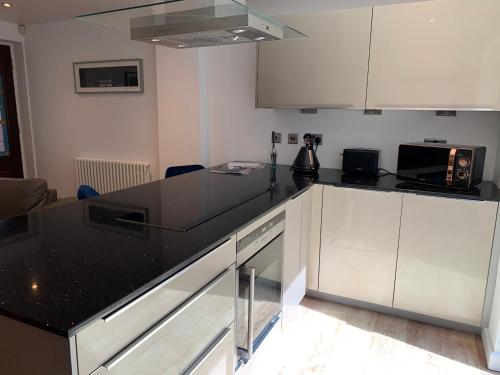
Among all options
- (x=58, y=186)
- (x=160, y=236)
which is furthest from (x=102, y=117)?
(x=160, y=236)

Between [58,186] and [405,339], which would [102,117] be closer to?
[58,186]

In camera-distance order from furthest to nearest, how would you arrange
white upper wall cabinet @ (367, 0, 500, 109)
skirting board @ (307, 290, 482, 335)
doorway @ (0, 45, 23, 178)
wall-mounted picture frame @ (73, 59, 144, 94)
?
doorway @ (0, 45, 23, 178), wall-mounted picture frame @ (73, 59, 144, 94), skirting board @ (307, 290, 482, 335), white upper wall cabinet @ (367, 0, 500, 109)

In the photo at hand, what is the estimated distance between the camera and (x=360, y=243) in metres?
2.51

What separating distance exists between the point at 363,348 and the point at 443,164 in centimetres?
123

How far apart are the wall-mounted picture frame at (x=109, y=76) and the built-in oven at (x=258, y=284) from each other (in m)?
2.63

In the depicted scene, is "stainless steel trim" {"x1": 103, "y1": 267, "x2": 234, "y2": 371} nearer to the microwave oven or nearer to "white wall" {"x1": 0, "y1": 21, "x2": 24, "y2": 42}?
the microwave oven

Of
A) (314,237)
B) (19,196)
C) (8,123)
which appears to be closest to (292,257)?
(314,237)

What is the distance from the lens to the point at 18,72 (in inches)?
179

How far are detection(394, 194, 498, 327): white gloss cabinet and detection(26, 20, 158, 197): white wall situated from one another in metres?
2.66

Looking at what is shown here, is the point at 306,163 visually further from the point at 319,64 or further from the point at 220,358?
the point at 220,358

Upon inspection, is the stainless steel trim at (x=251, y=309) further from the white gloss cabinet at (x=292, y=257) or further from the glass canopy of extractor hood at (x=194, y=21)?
the glass canopy of extractor hood at (x=194, y=21)

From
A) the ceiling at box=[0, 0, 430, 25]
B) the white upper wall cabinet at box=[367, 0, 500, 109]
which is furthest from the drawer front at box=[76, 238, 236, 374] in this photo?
the ceiling at box=[0, 0, 430, 25]

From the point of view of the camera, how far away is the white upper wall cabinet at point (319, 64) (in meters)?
2.47

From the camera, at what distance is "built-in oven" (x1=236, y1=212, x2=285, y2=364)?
5.37ft
